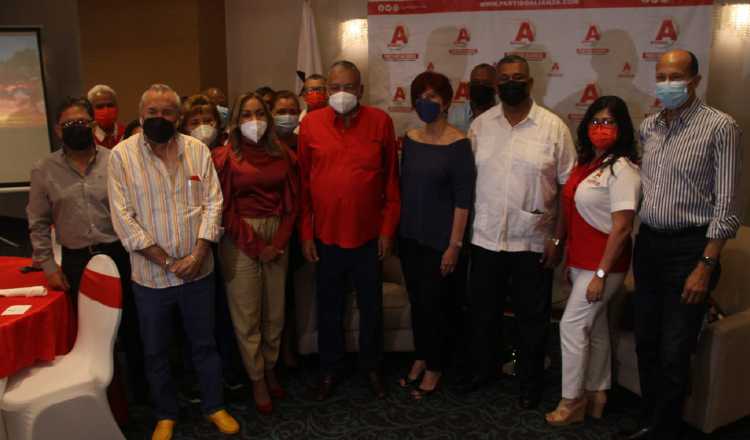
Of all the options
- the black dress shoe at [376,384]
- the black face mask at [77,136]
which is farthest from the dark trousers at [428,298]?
the black face mask at [77,136]

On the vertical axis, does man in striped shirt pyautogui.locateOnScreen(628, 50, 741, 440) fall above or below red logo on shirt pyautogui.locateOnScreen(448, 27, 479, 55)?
below

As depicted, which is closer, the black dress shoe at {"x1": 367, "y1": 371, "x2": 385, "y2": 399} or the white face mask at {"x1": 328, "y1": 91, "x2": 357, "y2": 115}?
the white face mask at {"x1": 328, "y1": 91, "x2": 357, "y2": 115}

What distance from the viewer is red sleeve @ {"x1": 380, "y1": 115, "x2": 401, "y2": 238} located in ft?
9.46

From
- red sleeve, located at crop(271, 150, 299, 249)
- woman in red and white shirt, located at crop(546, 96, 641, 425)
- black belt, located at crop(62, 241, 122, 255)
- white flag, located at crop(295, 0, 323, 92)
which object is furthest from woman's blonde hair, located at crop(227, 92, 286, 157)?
white flag, located at crop(295, 0, 323, 92)

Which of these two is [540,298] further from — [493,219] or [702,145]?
[702,145]

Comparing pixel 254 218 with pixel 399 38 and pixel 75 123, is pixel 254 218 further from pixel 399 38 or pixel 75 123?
pixel 399 38

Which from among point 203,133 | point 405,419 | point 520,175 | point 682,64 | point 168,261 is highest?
point 682,64

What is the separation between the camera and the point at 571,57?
4.10m

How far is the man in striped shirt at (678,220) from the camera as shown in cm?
224

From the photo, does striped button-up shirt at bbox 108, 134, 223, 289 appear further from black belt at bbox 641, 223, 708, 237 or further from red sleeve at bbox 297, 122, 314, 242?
black belt at bbox 641, 223, 708, 237

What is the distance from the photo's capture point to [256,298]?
2.83m

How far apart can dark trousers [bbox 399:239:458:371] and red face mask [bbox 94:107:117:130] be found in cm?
180

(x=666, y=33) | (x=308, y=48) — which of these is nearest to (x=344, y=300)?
(x=666, y=33)

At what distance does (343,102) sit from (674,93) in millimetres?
1372
